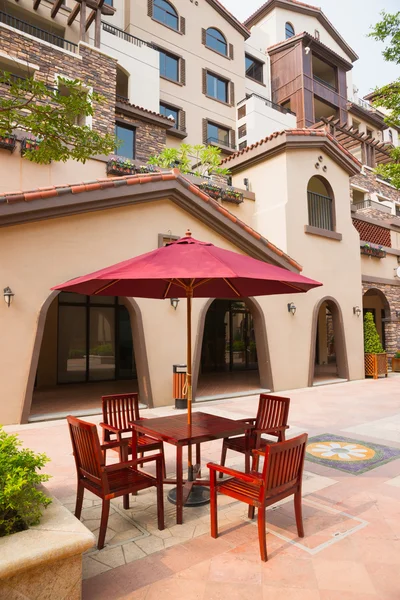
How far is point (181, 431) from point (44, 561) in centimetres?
208

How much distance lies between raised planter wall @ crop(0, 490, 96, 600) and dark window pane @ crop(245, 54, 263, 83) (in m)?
31.5

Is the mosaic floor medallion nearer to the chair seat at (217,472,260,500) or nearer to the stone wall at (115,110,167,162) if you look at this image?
the chair seat at (217,472,260,500)

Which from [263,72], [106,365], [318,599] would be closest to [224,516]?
[318,599]

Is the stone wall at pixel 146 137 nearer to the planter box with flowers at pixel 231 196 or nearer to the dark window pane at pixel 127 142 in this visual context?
the dark window pane at pixel 127 142

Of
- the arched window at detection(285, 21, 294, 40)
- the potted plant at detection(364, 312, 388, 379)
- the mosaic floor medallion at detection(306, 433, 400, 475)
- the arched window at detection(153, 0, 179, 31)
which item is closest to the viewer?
the mosaic floor medallion at detection(306, 433, 400, 475)

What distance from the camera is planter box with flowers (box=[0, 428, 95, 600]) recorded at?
2.38m

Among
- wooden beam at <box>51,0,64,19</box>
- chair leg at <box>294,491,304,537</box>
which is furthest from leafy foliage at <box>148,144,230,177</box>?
chair leg at <box>294,491,304,537</box>

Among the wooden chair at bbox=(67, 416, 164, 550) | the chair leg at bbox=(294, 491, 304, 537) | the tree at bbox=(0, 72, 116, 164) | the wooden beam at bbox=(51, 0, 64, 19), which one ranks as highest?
the wooden beam at bbox=(51, 0, 64, 19)

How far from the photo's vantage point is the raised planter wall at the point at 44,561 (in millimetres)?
2354

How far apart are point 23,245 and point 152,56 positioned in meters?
16.4

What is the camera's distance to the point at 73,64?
1502cm

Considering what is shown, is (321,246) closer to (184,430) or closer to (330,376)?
(330,376)

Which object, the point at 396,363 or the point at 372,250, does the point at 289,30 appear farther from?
the point at 396,363

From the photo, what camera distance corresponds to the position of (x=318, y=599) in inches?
110
